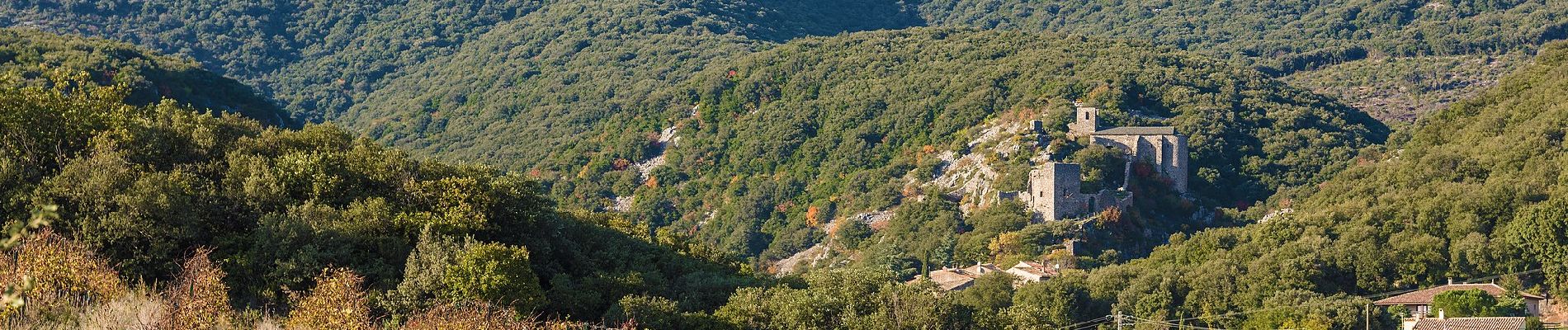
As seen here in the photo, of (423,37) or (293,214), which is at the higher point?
(293,214)

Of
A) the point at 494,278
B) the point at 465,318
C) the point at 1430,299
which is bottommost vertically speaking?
the point at 1430,299

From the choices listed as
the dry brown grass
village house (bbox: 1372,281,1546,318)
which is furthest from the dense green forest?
village house (bbox: 1372,281,1546,318)

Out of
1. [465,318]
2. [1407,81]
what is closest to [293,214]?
[465,318]

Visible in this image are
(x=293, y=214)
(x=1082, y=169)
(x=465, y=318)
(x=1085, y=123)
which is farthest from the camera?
(x=1085, y=123)

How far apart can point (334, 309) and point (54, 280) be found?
3656 mm

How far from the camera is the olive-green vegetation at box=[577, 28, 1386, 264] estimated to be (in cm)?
7944

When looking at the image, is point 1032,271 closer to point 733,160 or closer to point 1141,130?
point 1141,130

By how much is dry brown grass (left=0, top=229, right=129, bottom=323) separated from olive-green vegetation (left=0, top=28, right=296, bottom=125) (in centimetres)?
2826

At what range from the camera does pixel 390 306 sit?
3092 cm

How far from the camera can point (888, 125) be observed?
91.1 m

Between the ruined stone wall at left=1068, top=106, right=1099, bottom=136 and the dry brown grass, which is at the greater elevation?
the dry brown grass

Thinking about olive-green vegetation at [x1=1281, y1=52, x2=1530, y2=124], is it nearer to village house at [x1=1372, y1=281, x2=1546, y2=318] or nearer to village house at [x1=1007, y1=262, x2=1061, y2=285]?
village house at [x1=1007, y1=262, x2=1061, y2=285]

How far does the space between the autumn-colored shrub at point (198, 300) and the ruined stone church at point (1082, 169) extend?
42.6 m

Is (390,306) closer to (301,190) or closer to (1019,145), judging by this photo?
(301,190)
